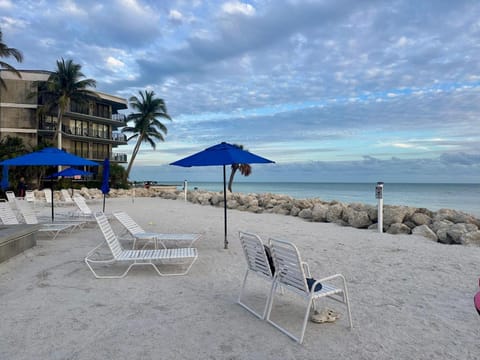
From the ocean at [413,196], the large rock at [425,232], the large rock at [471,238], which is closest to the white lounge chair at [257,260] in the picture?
the large rock at [471,238]

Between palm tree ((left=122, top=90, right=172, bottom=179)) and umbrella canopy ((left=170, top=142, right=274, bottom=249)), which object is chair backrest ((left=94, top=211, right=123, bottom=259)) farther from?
palm tree ((left=122, top=90, right=172, bottom=179))

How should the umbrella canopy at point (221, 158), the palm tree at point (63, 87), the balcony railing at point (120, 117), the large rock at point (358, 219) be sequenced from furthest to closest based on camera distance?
the balcony railing at point (120, 117)
the palm tree at point (63, 87)
the large rock at point (358, 219)
the umbrella canopy at point (221, 158)

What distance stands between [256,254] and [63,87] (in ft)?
108

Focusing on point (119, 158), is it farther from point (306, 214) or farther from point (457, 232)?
point (457, 232)

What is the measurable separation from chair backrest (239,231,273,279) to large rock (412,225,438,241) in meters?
6.21

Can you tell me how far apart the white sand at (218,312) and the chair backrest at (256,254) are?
46cm

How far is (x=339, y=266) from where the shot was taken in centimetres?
593

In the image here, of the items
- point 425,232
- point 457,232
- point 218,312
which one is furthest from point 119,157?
point 218,312

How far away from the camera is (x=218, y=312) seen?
12.8 feet

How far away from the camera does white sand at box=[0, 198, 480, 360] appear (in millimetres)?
3061

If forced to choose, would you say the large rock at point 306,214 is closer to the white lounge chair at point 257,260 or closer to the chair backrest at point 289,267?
the white lounge chair at point 257,260

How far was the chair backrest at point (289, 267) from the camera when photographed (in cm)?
322

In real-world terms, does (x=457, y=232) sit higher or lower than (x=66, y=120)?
lower

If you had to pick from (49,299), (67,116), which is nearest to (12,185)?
(67,116)
